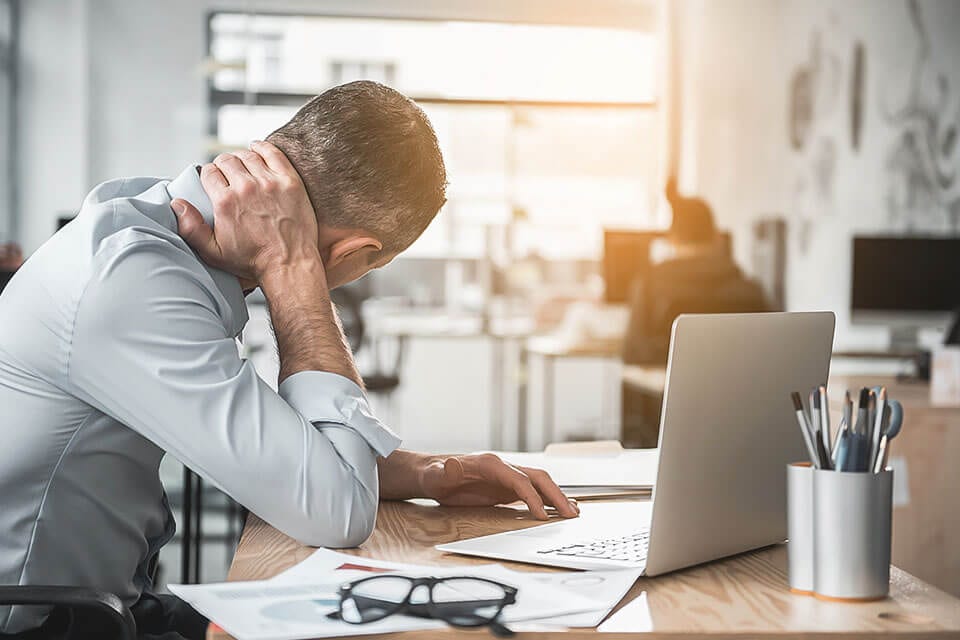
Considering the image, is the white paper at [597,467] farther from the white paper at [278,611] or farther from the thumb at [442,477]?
the white paper at [278,611]

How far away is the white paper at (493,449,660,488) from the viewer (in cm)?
135

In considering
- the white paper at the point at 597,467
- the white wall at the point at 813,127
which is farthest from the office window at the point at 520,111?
the white paper at the point at 597,467

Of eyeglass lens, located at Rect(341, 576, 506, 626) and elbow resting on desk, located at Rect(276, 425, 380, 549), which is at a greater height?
elbow resting on desk, located at Rect(276, 425, 380, 549)

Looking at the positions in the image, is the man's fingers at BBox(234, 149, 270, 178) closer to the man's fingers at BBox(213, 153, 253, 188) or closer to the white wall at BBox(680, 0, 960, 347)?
the man's fingers at BBox(213, 153, 253, 188)

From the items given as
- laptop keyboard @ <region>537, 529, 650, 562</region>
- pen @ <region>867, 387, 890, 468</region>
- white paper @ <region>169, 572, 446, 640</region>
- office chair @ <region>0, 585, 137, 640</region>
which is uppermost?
pen @ <region>867, 387, 890, 468</region>

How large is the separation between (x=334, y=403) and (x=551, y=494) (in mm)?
284

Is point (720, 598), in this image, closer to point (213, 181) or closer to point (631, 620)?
point (631, 620)

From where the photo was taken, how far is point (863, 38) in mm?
5719

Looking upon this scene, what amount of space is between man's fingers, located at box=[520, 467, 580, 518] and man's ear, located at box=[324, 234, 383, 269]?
31 centimetres

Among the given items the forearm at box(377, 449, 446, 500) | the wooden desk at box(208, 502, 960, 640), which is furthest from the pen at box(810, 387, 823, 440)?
the forearm at box(377, 449, 446, 500)

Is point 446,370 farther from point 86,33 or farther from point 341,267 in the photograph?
point 341,267

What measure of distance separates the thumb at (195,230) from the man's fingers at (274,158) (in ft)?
0.31

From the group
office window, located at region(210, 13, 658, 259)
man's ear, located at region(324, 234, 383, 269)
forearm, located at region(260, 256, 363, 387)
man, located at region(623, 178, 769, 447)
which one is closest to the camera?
forearm, located at region(260, 256, 363, 387)

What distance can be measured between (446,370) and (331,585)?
5.88 metres
